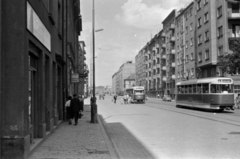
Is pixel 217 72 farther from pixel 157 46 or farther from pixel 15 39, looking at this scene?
pixel 157 46

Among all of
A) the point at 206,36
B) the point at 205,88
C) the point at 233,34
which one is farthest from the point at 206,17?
the point at 205,88

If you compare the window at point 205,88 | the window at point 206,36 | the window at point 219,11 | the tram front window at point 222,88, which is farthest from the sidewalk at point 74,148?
the window at point 206,36

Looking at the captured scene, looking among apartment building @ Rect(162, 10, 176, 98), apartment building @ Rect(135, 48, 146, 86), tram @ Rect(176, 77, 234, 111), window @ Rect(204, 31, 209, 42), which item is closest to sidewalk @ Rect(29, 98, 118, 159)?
tram @ Rect(176, 77, 234, 111)

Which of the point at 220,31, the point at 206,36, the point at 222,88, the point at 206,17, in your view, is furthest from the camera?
the point at 206,17

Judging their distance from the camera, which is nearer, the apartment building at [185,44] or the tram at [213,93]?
the tram at [213,93]

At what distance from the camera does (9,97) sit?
23.1ft

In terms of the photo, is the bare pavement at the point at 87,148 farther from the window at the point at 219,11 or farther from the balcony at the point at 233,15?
the window at the point at 219,11

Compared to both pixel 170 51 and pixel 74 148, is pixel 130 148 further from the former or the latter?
pixel 170 51

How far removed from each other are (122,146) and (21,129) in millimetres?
3489

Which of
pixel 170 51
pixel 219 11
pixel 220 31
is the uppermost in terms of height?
pixel 219 11

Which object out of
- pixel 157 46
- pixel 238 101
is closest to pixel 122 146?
pixel 238 101

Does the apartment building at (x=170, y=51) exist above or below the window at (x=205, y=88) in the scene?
above

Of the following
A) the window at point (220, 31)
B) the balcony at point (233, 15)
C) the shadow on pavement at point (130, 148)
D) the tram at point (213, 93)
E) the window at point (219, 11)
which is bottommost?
the shadow on pavement at point (130, 148)

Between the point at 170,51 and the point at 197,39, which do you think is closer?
the point at 197,39
